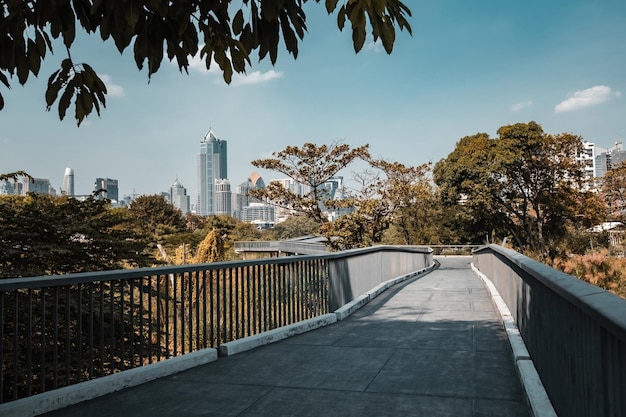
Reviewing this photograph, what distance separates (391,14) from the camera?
2.87 meters

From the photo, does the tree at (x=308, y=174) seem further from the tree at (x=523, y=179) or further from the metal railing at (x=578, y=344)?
the metal railing at (x=578, y=344)

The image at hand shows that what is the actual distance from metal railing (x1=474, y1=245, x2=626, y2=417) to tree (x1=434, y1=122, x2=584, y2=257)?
41.6m

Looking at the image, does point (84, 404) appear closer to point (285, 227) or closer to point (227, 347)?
point (227, 347)

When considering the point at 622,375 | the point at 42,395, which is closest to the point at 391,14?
the point at 622,375

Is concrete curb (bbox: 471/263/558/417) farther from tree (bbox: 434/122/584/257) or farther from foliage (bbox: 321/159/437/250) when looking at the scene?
tree (bbox: 434/122/584/257)

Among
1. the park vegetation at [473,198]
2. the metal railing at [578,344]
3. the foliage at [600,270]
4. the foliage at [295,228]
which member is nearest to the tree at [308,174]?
the park vegetation at [473,198]

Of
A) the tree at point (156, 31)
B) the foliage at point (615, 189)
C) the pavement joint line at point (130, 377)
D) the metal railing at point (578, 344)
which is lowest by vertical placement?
the pavement joint line at point (130, 377)

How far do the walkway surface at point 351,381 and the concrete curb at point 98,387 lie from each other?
0.31ft

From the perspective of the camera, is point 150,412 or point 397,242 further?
point 397,242

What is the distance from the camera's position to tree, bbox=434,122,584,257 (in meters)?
43.9

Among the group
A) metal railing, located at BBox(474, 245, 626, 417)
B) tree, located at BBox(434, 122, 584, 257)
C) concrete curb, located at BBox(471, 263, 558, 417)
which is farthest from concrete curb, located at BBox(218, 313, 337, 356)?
tree, located at BBox(434, 122, 584, 257)

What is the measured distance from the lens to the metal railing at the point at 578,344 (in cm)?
223

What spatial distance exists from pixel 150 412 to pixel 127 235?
34.7 feet

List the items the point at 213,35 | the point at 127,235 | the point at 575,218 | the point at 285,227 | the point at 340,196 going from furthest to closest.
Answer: the point at 285,227
the point at 575,218
the point at 340,196
the point at 127,235
the point at 213,35
